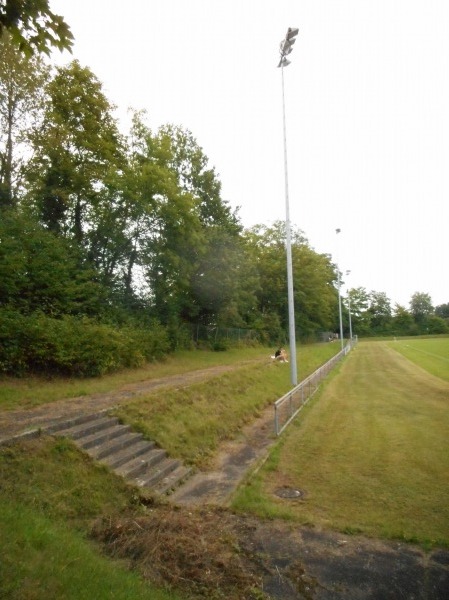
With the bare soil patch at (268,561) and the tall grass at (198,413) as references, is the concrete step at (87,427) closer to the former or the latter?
the tall grass at (198,413)

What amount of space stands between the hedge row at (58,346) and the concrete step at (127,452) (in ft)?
17.6

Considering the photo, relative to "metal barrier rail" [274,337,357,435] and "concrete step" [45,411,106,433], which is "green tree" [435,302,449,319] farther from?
"concrete step" [45,411,106,433]

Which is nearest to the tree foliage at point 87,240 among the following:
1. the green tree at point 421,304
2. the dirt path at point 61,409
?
the dirt path at point 61,409

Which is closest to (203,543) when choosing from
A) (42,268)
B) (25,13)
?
(25,13)

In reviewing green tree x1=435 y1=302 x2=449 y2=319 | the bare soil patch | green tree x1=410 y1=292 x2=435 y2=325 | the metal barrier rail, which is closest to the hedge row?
the metal barrier rail

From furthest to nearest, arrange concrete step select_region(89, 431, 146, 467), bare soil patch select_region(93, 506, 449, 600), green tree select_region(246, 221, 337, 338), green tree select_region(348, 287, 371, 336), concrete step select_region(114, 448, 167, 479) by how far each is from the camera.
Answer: green tree select_region(348, 287, 371, 336), green tree select_region(246, 221, 337, 338), concrete step select_region(89, 431, 146, 467), concrete step select_region(114, 448, 167, 479), bare soil patch select_region(93, 506, 449, 600)

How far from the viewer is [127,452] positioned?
750cm

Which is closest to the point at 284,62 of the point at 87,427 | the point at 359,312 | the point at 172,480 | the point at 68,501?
the point at 87,427

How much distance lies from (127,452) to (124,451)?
0.08 metres

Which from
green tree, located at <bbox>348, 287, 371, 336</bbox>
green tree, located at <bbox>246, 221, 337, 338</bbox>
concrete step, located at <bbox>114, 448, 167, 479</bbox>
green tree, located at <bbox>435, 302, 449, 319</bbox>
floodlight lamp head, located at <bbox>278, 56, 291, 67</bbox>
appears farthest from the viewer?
green tree, located at <bbox>435, 302, 449, 319</bbox>

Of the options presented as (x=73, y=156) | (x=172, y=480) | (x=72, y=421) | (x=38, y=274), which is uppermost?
(x=73, y=156)

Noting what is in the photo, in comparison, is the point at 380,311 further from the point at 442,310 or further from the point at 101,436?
the point at 101,436

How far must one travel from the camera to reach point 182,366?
19.3 m

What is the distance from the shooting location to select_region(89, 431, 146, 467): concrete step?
6889 millimetres
